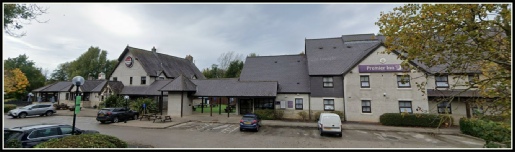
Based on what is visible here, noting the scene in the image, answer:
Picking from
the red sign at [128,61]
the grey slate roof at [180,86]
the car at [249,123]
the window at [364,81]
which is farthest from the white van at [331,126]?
the red sign at [128,61]

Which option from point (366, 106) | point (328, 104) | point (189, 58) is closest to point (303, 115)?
point (328, 104)

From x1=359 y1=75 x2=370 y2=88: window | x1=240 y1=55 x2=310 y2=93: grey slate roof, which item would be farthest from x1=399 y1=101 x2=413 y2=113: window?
x1=240 y1=55 x2=310 y2=93: grey slate roof

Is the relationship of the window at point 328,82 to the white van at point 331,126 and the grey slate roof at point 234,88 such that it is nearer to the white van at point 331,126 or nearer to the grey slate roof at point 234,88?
the grey slate roof at point 234,88

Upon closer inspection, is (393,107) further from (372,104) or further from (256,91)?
(256,91)

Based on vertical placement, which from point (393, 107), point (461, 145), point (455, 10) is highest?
point (455, 10)

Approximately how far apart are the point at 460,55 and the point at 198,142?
39.3ft

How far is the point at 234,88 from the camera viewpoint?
2592 cm

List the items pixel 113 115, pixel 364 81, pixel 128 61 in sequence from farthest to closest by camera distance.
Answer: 1. pixel 128 61
2. pixel 364 81
3. pixel 113 115

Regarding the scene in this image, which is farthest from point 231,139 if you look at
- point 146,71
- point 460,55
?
point 146,71

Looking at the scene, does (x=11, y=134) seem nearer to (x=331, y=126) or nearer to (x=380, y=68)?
(x=331, y=126)

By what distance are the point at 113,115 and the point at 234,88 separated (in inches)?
474

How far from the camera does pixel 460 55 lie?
5715 mm

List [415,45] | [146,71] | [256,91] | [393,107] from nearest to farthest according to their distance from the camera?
[415,45] → [393,107] → [256,91] → [146,71]

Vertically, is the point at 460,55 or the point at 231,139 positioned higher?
the point at 460,55
